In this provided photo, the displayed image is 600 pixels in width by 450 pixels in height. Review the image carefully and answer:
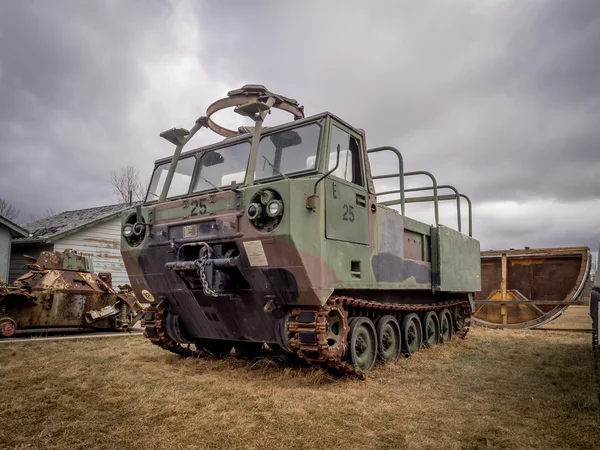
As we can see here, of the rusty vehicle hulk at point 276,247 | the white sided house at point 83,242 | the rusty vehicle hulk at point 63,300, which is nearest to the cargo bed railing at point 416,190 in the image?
the rusty vehicle hulk at point 276,247

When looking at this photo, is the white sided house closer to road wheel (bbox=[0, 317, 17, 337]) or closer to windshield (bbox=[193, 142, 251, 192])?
road wheel (bbox=[0, 317, 17, 337])

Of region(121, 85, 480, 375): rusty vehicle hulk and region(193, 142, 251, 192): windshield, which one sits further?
region(193, 142, 251, 192): windshield

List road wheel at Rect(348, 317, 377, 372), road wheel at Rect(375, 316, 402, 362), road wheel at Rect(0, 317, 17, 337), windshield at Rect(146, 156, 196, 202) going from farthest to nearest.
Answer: road wheel at Rect(0, 317, 17, 337)
windshield at Rect(146, 156, 196, 202)
road wheel at Rect(375, 316, 402, 362)
road wheel at Rect(348, 317, 377, 372)

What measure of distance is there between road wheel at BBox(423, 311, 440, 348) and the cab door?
3405 millimetres

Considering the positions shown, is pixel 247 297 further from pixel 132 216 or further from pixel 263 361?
pixel 132 216

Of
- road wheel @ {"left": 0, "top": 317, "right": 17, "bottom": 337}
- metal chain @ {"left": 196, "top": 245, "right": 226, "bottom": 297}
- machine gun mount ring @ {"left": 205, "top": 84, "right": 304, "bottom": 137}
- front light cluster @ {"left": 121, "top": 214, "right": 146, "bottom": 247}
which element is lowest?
road wheel @ {"left": 0, "top": 317, "right": 17, "bottom": 337}

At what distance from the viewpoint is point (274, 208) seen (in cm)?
570

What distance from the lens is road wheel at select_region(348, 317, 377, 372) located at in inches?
263

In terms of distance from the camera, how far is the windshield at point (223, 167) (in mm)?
7316

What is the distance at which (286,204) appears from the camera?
18.5 ft

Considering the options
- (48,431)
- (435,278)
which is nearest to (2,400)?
(48,431)

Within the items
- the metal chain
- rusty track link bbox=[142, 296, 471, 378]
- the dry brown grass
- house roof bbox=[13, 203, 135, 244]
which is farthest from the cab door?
house roof bbox=[13, 203, 135, 244]

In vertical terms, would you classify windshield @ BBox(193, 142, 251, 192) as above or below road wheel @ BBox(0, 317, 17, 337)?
above

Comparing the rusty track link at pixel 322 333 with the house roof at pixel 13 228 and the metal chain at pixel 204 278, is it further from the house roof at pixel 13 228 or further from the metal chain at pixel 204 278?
the house roof at pixel 13 228
